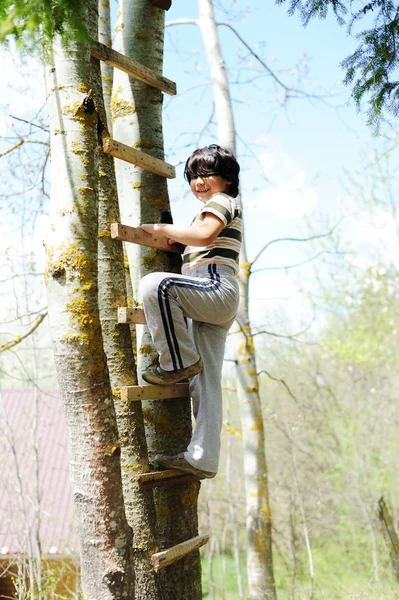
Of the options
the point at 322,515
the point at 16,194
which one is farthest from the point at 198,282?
the point at 322,515

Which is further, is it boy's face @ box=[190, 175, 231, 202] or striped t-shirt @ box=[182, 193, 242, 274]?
boy's face @ box=[190, 175, 231, 202]

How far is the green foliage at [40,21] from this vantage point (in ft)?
6.26

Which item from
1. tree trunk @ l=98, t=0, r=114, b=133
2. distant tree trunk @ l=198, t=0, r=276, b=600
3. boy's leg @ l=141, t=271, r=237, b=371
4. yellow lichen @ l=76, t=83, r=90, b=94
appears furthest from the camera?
distant tree trunk @ l=198, t=0, r=276, b=600

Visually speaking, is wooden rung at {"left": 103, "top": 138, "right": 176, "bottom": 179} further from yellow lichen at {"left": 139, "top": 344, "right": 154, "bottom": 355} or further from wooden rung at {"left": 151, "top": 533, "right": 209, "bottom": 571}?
wooden rung at {"left": 151, "top": 533, "right": 209, "bottom": 571}

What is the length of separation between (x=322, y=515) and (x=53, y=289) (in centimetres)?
1667

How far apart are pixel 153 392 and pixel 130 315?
34 centimetres

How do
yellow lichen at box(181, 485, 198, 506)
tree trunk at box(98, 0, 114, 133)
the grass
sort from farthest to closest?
the grass
tree trunk at box(98, 0, 114, 133)
yellow lichen at box(181, 485, 198, 506)

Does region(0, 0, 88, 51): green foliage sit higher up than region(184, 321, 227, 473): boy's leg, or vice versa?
region(0, 0, 88, 51): green foliage

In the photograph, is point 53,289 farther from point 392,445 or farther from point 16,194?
point 392,445

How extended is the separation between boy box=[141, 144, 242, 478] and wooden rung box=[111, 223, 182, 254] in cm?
5

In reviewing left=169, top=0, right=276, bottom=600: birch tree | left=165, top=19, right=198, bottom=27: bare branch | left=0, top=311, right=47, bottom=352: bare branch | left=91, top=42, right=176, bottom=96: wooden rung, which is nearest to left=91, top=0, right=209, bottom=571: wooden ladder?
left=91, top=42, right=176, bottom=96: wooden rung

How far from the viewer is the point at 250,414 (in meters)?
6.91

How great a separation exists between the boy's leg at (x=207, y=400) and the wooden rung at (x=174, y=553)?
13.2 inches

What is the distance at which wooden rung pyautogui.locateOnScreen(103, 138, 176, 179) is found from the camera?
2.66 m
